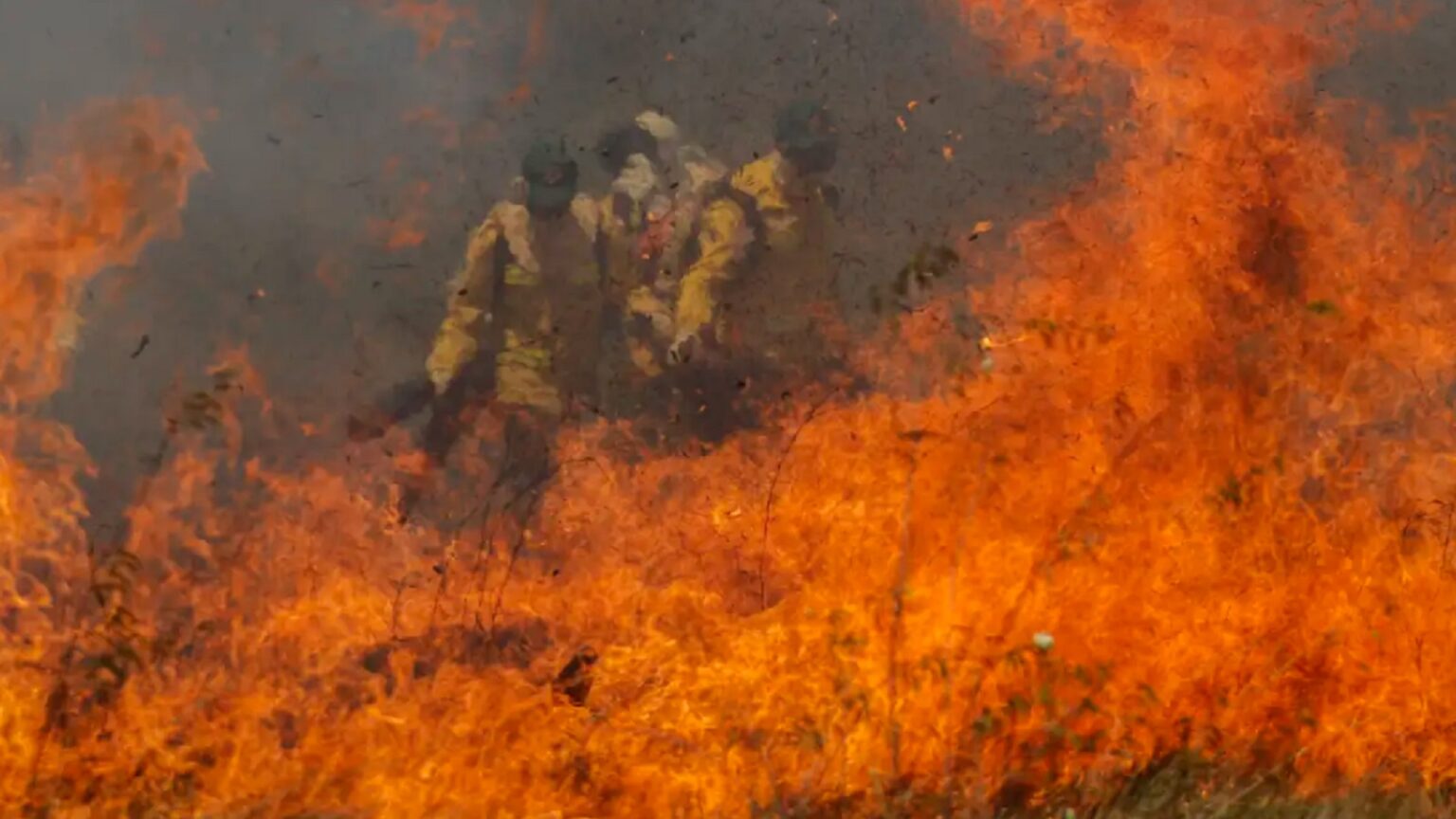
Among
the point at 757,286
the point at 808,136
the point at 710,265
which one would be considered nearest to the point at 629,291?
the point at 710,265

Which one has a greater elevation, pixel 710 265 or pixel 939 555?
pixel 710 265

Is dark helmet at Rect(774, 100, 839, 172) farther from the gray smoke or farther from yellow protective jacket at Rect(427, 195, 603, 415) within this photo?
yellow protective jacket at Rect(427, 195, 603, 415)

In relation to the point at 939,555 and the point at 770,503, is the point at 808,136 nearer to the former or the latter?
Answer: the point at 770,503

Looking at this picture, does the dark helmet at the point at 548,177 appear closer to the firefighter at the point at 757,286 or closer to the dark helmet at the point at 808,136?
the firefighter at the point at 757,286

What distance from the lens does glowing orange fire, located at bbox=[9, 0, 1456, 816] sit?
2920 mm

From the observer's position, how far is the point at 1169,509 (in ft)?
11.1

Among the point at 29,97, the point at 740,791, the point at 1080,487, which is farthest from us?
the point at 1080,487

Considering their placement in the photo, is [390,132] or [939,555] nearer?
[390,132]

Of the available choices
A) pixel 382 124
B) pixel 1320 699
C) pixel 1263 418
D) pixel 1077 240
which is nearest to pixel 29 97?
pixel 382 124

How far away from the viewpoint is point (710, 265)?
3.21 meters

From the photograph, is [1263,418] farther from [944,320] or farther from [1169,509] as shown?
[944,320]

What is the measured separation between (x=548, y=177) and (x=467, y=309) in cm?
40

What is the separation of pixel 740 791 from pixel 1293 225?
221 cm

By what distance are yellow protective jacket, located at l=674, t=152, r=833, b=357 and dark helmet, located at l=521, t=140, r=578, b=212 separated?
36 centimetres
